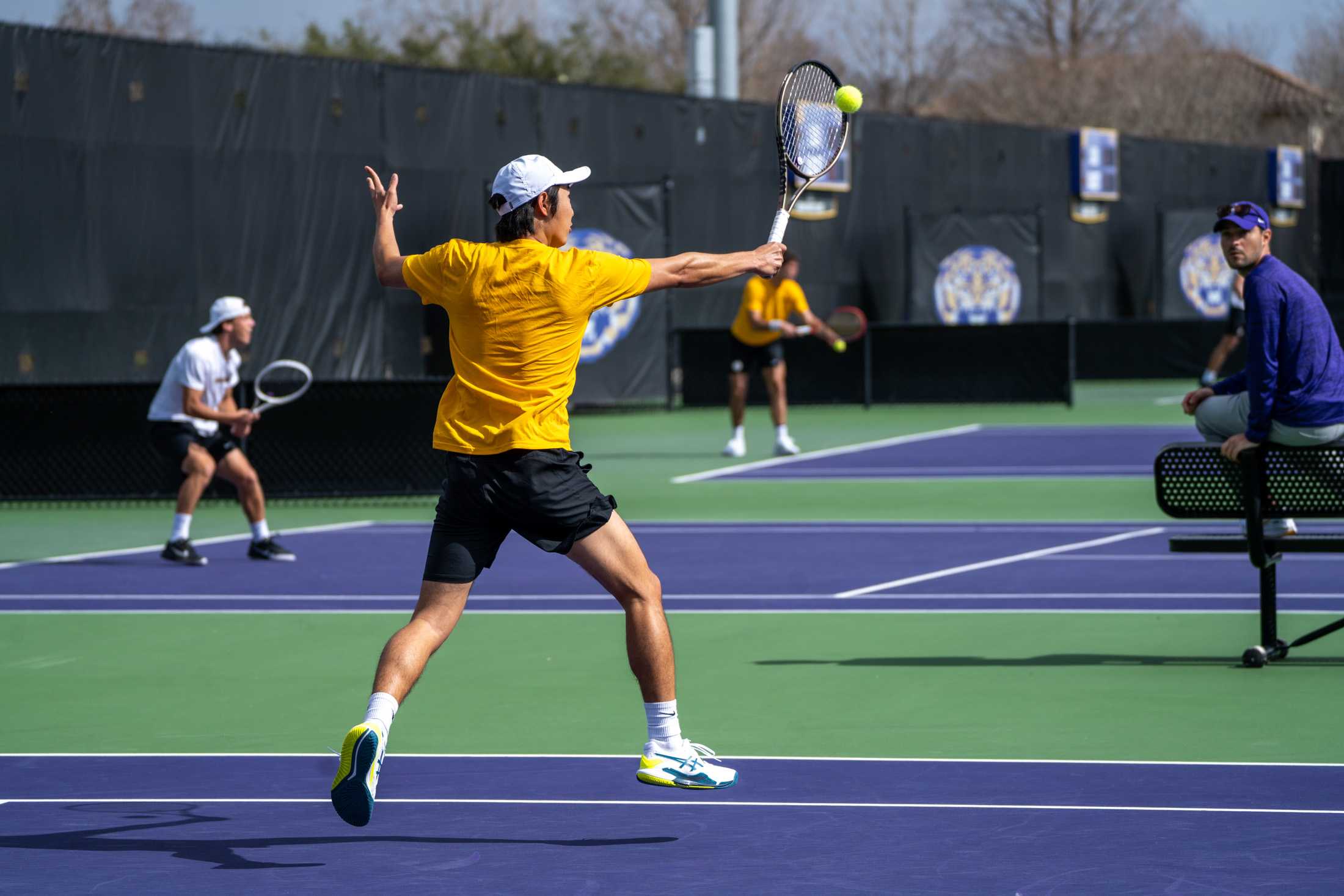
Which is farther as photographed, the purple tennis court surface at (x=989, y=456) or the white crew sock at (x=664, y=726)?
the purple tennis court surface at (x=989, y=456)

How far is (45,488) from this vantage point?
15.3 meters

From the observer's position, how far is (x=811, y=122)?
7113 millimetres

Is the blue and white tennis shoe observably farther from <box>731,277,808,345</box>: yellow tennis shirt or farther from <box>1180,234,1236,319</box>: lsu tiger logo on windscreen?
<box>1180,234,1236,319</box>: lsu tiger logo on windscreen

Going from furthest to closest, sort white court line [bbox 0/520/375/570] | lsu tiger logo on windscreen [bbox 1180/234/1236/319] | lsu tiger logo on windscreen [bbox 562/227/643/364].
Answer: lsu tiger logo on windscreen [bbox 1180/234/1236/319] → lsu tiger logo on windscreen [bbox 562/227/643/364] → white court line [bbox 0/520/375/570]

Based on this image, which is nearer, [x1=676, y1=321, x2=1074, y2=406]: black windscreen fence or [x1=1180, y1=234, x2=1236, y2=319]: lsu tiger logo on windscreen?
[x1=676, y1=321, x2=1074, y2=406]: black windscreen fence

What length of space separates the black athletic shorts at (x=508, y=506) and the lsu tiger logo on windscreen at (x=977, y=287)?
86.4ft

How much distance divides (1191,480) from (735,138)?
2084 centimetres

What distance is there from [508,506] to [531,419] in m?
0.23

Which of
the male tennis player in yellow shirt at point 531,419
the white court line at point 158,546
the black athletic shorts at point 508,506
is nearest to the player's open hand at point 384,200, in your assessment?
the male tennis player in yellow shirt at point 531,419

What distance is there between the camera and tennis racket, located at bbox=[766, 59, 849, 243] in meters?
6.86

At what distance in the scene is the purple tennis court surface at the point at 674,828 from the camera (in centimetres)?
→ 496

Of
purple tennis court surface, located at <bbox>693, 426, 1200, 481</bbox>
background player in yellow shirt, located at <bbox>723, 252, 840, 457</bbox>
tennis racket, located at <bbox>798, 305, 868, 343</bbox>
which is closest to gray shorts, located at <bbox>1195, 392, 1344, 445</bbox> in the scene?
purple tennis court surface, located at <bbox>693, 426, 1200, 481</bbox>

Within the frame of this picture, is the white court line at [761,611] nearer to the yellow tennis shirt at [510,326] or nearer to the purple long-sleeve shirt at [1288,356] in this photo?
the purple long-sleeve shirt at [1288,356]

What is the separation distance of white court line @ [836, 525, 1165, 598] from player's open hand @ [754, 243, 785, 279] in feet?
15.4
